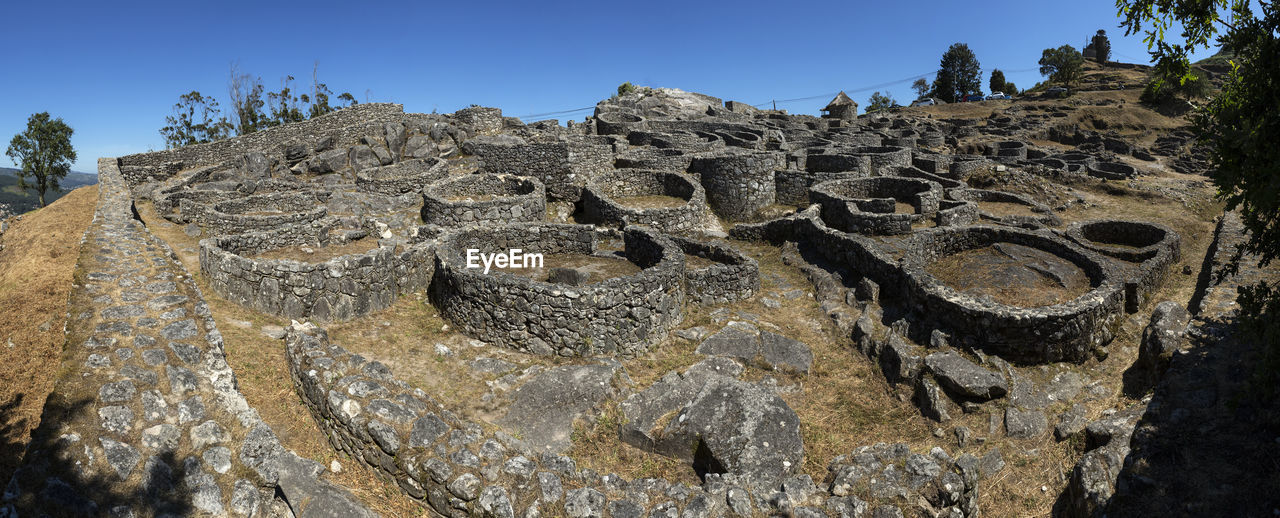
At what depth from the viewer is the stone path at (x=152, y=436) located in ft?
19.1

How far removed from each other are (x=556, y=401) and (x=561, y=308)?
2.28m

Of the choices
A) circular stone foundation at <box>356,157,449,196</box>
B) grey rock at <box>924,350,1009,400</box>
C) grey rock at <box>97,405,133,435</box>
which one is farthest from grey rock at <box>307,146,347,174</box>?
grey rock at <box>924,350,1009,400</box>

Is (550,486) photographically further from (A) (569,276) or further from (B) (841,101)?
(B) (841,101)

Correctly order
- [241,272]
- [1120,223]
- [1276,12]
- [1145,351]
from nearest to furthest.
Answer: [1276,12] → [1145,351] → [241,272] → [1120,223]

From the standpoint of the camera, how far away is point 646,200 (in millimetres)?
26828

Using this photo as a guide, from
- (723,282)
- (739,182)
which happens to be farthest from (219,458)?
(739,182)

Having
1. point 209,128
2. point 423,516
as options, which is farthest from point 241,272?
point 209,128

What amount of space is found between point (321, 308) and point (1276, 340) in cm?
1536

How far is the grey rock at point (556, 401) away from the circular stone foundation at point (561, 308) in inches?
37.3

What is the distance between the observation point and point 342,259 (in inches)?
525

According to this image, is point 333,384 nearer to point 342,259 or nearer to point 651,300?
point 342,259

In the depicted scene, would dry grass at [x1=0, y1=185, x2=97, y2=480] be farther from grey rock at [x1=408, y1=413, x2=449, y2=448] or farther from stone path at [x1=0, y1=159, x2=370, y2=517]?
grey rock at [x1=408, y1=413, x2=449, y2=448]

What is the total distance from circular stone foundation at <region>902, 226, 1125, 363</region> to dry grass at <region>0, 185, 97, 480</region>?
1545 centimetres

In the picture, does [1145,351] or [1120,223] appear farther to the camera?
[1120,223]
